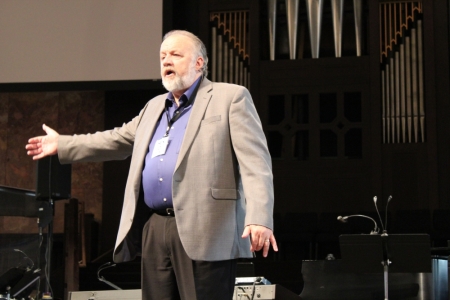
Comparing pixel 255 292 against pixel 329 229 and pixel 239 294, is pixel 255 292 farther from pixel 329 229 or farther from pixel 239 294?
A: pixel 329 229

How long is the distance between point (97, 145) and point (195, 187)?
1.71ft

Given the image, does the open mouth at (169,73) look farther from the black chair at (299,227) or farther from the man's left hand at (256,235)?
the black chair at (299,227)

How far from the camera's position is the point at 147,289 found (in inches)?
95.2

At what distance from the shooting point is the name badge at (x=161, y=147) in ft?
8.29

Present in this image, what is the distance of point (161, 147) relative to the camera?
2541mm

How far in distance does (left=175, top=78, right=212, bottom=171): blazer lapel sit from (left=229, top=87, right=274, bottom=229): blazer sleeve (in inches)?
4.3

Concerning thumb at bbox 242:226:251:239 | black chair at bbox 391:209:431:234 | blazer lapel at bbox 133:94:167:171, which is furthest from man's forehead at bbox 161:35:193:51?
black chair at bbox 391:209:431:234

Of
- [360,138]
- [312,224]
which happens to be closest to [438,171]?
[360,138]

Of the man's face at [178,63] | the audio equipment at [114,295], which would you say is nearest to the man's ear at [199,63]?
the man's face at [178,63]

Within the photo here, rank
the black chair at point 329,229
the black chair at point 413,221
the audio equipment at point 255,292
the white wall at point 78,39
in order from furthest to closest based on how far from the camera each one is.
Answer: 1. the white wall at point 78,39
2. the black chair at point 329,229
3. the black chair at point 413,221
4. the audio equipment at point 255,292

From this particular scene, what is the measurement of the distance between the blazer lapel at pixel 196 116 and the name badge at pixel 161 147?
9 cm

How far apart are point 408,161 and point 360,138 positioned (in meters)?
0.74

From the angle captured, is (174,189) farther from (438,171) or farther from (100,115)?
(100,115)

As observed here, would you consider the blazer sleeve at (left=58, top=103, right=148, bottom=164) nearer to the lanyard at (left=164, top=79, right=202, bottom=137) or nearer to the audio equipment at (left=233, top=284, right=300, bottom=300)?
the lanyard at (left=164, top=79, right=202, bottom=137)
